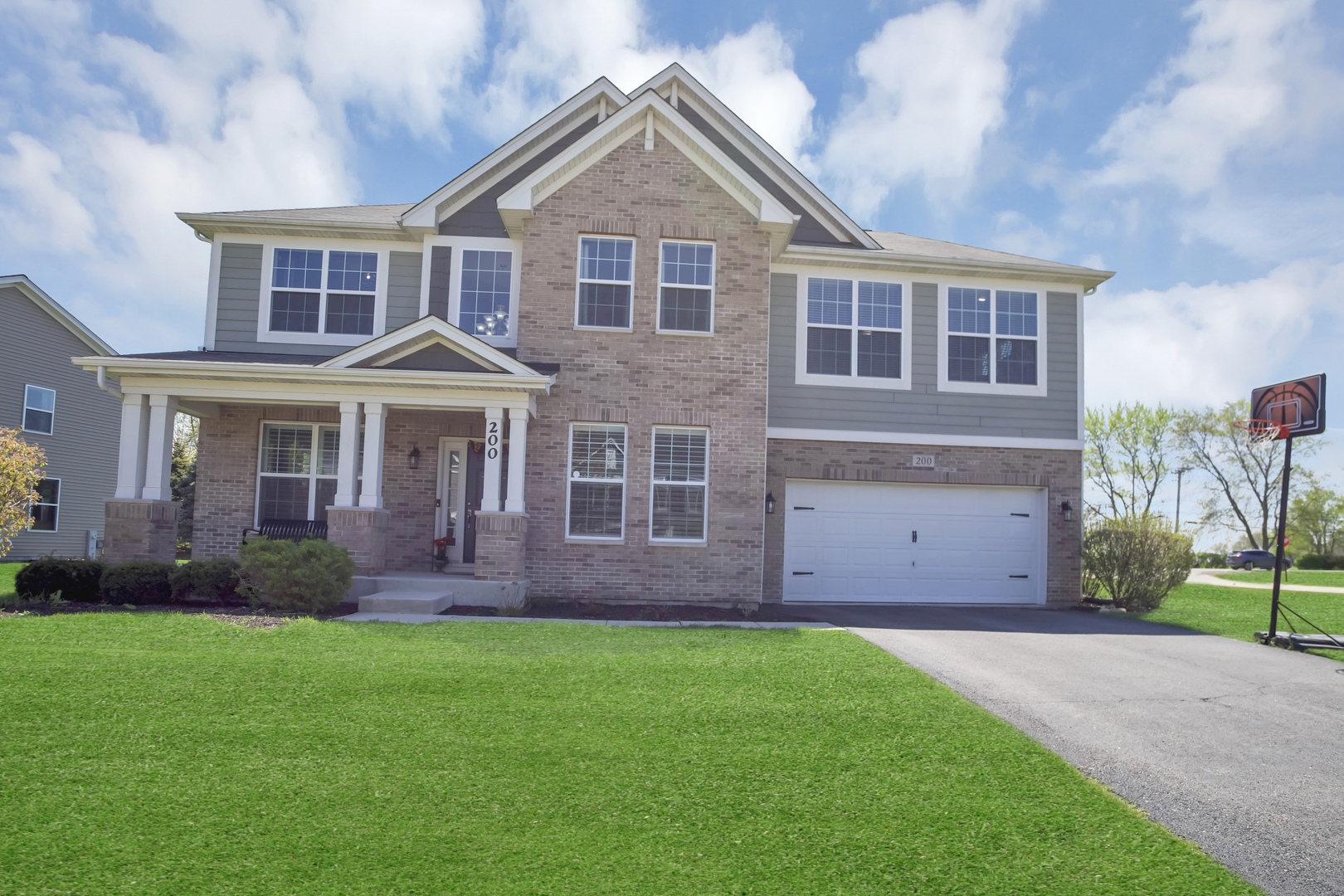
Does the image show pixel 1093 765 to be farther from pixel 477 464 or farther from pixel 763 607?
pixel 477 464

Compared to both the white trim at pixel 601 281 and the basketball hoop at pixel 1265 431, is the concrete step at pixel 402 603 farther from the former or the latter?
the basketball hoop at pixel 1265 431

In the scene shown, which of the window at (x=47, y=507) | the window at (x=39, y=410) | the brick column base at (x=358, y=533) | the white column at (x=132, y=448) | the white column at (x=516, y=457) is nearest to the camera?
the brick column base at (x=358, y=533)

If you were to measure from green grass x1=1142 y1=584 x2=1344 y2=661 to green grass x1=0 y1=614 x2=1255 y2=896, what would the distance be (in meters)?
7.62

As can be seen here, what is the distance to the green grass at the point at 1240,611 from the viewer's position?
13.2m

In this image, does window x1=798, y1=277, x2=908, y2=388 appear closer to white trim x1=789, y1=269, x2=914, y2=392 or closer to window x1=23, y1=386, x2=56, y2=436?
white trim x1=789, y1=269, x2=914, y2=392

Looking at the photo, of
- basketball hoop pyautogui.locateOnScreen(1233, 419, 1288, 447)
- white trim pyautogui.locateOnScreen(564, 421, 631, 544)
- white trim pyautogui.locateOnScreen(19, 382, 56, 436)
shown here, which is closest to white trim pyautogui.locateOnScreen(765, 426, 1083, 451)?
white trim pyautogui.locateOnScreen(564, 421, 631, 544)

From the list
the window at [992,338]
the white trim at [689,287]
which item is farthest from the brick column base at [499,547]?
the window at [992,338]

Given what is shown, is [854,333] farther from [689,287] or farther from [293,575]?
[293,575]

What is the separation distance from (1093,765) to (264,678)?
6.08m

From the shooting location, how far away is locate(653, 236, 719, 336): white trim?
46.4ft

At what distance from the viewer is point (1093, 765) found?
5.93m

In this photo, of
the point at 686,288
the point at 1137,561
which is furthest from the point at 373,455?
the point at 1137,561

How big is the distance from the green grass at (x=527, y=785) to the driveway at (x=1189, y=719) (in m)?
0.35

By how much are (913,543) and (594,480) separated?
5.71m
